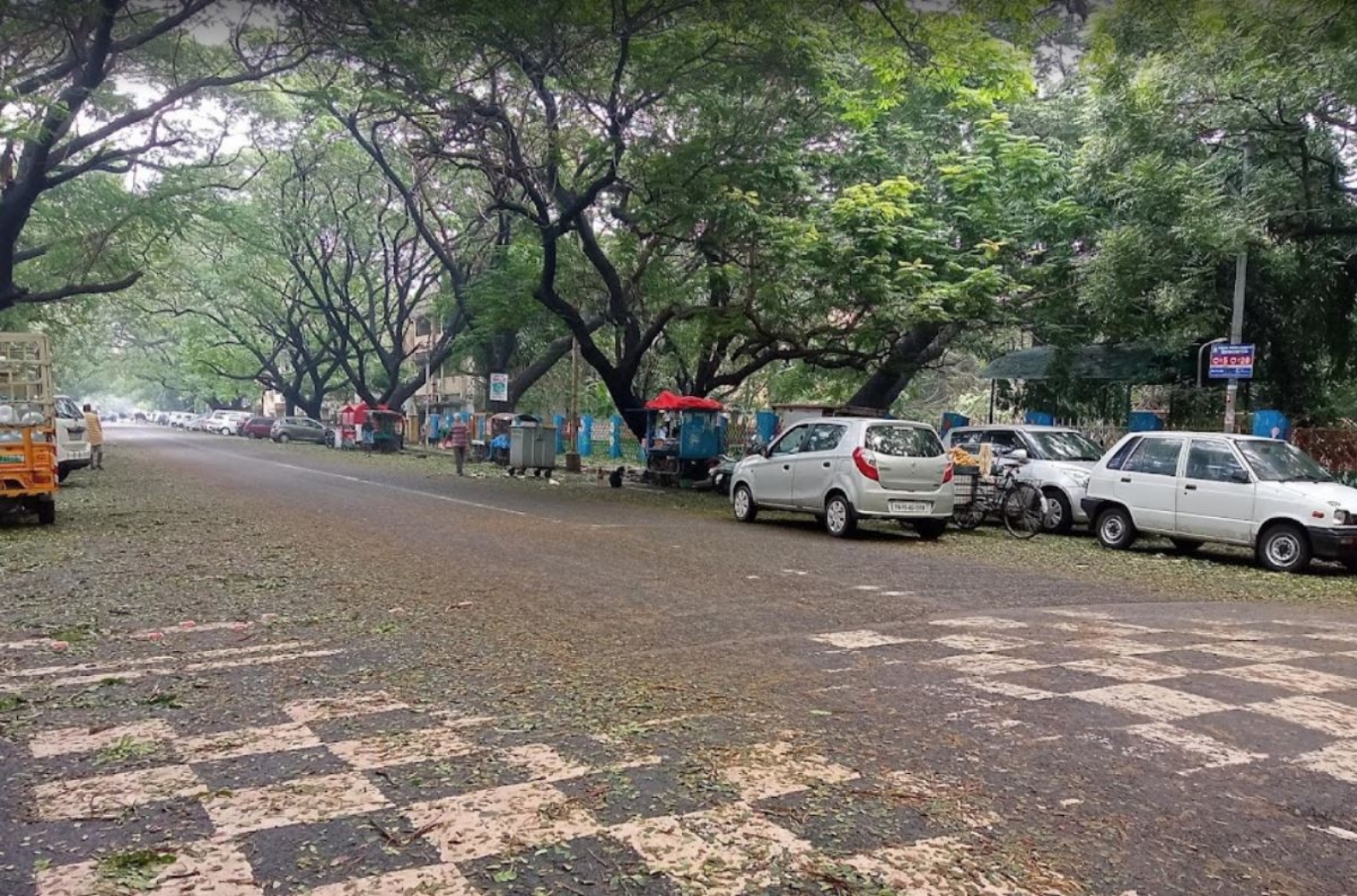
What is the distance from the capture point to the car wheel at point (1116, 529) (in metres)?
12.5

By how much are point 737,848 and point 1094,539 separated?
11933mm

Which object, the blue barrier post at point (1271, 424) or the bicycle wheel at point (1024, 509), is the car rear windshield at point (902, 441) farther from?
the blue barrier post at point (1271, 424)

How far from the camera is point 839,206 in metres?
17.6

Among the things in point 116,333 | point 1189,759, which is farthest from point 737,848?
point 116,333

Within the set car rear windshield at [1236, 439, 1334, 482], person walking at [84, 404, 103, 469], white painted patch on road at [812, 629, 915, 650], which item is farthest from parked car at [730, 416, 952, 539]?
person walking at [84, 404, 103, 469]

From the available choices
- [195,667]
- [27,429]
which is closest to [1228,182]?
[195,667]

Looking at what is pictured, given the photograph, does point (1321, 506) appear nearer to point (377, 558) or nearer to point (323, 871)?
point (377, 558)

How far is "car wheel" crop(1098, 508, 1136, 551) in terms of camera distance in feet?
41.1

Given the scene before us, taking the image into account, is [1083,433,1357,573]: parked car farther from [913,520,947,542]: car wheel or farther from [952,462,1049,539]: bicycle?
[913,520,947,542]: car wheel

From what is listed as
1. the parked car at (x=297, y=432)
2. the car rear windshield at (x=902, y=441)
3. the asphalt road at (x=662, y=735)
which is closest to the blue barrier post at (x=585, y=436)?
the parked car at (x=297, y=432)

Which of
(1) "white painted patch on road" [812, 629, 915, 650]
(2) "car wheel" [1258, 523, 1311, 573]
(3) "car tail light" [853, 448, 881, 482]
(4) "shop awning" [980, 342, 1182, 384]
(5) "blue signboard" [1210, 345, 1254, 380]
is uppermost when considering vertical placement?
(4) "shop awning" [980, 342, 1182, 384]

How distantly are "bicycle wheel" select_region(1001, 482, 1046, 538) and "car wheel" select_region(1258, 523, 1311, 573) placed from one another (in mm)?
2969

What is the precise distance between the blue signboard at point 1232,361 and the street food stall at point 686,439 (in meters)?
10.9

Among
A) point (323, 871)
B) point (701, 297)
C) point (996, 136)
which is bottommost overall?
point (323, 871)
